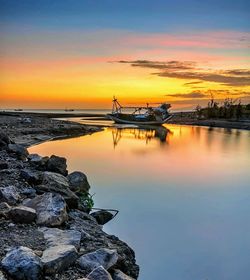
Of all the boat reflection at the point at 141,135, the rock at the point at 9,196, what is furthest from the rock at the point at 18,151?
the boat reflection at the point at 141,135

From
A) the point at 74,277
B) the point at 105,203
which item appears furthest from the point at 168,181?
the point at 74,277

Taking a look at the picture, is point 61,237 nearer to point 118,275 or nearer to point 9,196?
point 118,275

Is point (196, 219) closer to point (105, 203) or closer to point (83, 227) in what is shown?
point (105, 203)

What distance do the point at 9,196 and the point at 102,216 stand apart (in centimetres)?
331

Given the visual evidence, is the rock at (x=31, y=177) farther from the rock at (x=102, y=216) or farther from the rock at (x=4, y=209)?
the rock at (x=4, y=209)

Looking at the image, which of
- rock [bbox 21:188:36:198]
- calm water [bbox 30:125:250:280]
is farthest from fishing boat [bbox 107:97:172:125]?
rock [bbox 21:188:36:198]

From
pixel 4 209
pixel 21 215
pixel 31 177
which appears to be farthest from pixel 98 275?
pixel 31 177

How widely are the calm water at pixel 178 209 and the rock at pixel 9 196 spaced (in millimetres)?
2895

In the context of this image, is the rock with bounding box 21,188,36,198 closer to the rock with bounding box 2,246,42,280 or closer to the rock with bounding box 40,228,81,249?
the rock with bounding box 40,228,81,249

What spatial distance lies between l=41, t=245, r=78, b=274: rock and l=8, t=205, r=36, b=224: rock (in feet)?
4.83

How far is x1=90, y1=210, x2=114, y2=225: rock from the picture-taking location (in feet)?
37.2

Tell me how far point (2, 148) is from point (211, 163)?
1533 centimetres

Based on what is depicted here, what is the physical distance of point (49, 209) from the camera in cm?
833

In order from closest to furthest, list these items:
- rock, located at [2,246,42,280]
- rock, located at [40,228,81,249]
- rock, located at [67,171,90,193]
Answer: rock, located at [2,246,42,280], rock, located at [40,228,81,249], rock, located at [67,171,90,193]
